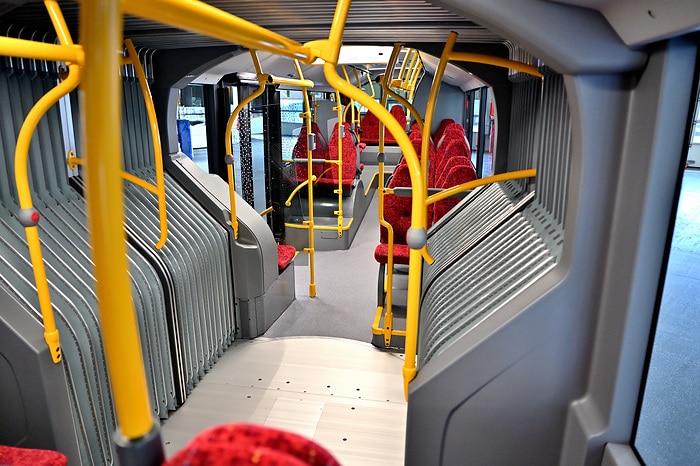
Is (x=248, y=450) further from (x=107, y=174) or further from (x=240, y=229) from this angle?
(x=240, y=229)

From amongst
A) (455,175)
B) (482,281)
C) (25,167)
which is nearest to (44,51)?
(25,167)

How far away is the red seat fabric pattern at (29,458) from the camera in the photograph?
5.73 ft

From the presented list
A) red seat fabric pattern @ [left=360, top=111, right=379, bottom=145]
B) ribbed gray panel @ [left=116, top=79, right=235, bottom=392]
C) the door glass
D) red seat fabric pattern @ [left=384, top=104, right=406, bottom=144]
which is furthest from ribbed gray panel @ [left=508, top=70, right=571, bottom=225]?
red seat fabric pattern @ [left=360, top=111, right=379, bottom=145]

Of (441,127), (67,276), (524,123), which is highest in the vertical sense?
(524,123)

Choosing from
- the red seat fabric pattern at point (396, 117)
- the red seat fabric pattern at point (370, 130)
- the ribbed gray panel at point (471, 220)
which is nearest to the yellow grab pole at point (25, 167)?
the ribbed gray panel at point (471, 220)

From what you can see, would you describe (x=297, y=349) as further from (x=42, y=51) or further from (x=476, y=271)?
(x=42, y=51)

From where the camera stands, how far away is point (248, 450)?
57 centimetres

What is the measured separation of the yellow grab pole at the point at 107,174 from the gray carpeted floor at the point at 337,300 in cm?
387

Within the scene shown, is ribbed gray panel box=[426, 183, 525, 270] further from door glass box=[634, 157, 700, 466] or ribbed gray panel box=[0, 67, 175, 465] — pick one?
ribbed gray panel box=[0, 67, 175, 465]

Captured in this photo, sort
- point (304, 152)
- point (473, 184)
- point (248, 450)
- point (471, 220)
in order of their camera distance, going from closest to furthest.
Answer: point (248, 450) < point (473, 184) < point (471, 220) < point (304, 152)

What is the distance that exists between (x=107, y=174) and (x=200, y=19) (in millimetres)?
379

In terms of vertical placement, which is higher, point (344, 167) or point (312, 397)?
point (344, 167)

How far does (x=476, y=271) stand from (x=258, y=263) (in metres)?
1.98

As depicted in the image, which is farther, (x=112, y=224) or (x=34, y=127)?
(x=34, y=127)
